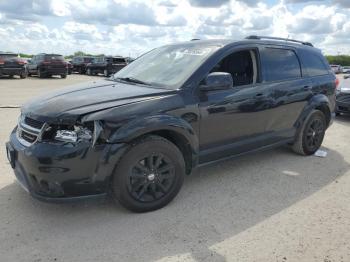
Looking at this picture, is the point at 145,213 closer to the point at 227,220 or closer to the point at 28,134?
the point at 227,220

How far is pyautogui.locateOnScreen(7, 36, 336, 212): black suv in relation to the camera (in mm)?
3453

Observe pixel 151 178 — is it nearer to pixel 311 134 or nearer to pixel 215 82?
pixel 215 82

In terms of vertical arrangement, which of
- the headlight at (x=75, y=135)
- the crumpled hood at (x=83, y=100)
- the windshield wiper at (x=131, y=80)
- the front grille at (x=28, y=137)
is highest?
the windshield wiper at (x=131, y=80)

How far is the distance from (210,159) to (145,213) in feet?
3.52

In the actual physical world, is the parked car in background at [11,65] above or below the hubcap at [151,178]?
above

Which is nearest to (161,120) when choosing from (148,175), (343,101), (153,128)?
(153,128)

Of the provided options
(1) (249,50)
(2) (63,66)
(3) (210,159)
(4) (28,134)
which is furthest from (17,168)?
(2) (63,66)

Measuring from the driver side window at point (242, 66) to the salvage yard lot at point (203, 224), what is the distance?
1.27 m

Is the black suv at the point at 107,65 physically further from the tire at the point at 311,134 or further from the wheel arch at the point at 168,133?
the wheel arch at the point at 168,133

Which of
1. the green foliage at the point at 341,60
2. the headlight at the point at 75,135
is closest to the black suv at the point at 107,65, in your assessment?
the headlight at the point at 75,135

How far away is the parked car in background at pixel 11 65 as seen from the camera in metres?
22.5

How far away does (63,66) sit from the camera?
2477 centimetres

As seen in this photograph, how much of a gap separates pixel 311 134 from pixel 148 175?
3.32 metres

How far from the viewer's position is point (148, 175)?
383 cm
